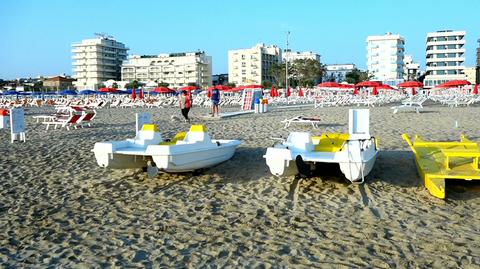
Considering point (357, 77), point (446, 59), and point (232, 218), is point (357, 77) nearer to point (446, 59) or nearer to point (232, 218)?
point (446, 59)

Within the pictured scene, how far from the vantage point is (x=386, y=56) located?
10356cm

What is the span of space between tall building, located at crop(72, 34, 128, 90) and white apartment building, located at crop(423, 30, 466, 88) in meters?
77.1

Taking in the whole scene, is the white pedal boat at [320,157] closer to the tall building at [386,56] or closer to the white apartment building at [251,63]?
the tall building at [386,56]

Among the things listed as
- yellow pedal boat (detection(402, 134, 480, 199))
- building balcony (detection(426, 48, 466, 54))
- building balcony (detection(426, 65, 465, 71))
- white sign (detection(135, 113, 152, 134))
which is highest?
building balcony (detection(426, 48, 466, 54))

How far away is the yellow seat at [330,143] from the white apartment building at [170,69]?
114184 millimetres

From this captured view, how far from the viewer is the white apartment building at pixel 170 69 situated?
397 ft

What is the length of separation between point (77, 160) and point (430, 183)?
6075 millimetres

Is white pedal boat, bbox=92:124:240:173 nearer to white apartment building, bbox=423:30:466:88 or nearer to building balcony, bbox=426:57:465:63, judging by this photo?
white apartment building, bbox=423:30:466:88

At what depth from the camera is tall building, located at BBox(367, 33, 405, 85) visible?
102375mm

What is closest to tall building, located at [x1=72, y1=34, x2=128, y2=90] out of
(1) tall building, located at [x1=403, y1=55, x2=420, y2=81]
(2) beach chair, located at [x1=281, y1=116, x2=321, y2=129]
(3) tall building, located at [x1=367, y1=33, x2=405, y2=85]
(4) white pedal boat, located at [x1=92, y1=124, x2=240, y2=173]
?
(3) tall building, located at [x1=367, y1=33, x2=405, y2=85]

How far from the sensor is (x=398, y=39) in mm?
102812

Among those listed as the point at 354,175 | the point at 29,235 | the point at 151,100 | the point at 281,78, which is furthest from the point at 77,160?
the point at 281,78

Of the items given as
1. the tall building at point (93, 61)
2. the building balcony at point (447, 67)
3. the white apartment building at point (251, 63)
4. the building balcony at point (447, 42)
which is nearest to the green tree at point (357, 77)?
the building balcony at point (447, 67)

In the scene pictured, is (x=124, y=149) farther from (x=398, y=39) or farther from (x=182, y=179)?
(x=398, y=39)
